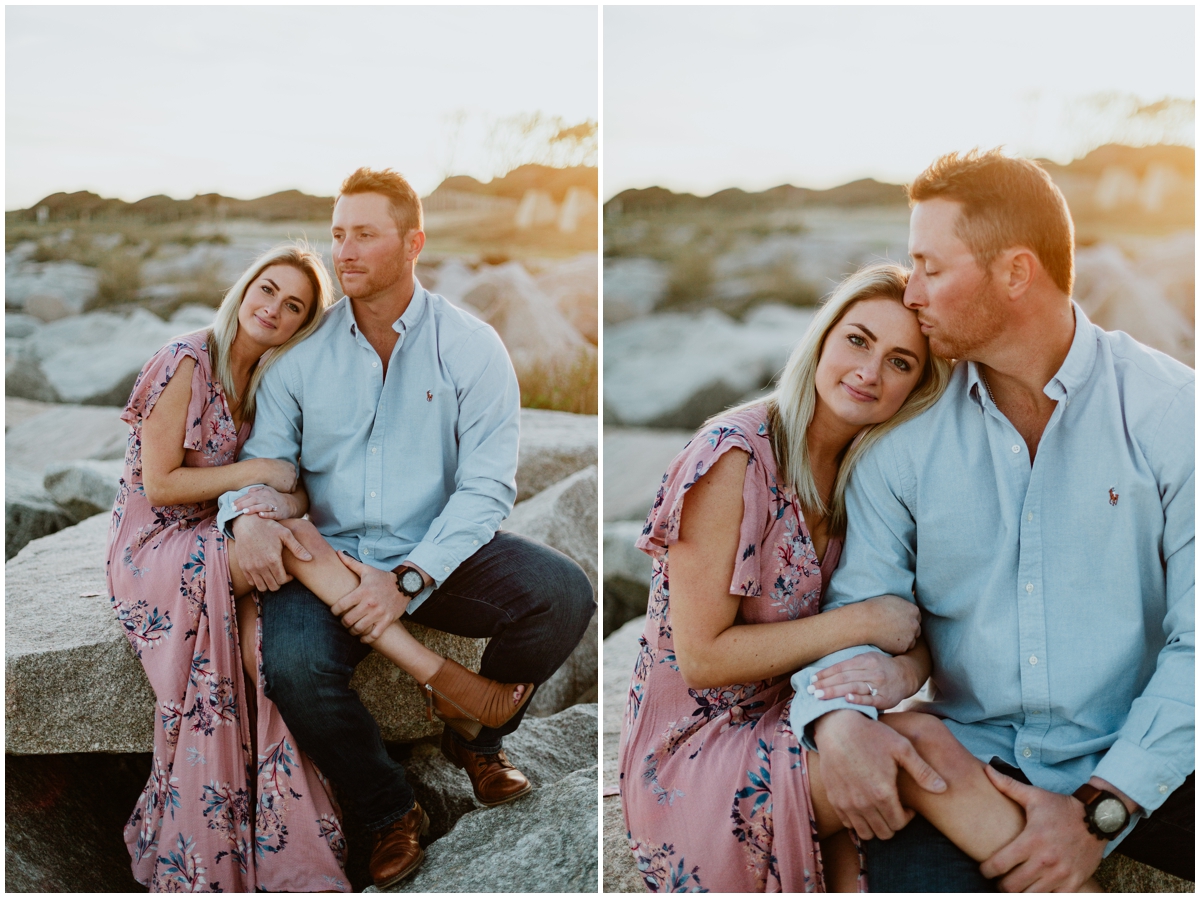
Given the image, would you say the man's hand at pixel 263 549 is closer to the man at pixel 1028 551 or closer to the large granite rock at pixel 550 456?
the man at pixel 1028 551

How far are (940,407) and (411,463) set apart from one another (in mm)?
1272

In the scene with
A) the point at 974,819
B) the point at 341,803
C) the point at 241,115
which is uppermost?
the point at 241,115

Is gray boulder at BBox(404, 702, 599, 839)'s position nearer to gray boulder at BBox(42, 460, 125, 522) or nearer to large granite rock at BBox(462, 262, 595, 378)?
large granite rock at BBox(462, 262, 595, 378)

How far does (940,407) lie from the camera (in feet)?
6.32

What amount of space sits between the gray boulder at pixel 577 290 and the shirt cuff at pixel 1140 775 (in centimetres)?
217

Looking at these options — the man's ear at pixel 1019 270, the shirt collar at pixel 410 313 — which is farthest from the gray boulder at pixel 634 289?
the man's ear at pixel 1019 270

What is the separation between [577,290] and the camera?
347cm

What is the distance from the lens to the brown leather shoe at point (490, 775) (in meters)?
2.39

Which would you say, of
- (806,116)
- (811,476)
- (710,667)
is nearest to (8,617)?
(710,667)

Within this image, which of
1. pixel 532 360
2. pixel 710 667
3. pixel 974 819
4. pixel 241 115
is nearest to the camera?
pixel 974 819

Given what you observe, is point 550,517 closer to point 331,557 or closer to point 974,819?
point 331,557

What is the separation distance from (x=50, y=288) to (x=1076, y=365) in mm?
3904

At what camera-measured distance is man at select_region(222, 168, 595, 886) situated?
7.82ft

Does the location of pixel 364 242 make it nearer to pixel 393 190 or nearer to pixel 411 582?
pixel 393 190
